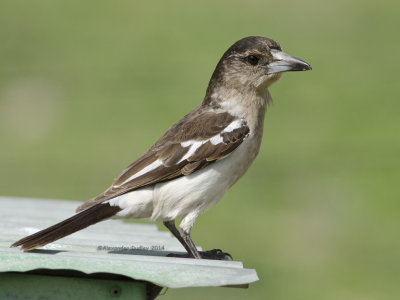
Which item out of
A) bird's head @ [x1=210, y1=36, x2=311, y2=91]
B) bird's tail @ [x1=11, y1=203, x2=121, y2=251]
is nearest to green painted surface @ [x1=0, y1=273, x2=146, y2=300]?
bird's tail @ [x1=11, y1=203, x2=121, y2=251]

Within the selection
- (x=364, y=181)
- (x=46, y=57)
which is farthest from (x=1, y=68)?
(x=364, y=181)

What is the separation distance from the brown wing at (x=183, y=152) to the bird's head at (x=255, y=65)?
1.04 feet

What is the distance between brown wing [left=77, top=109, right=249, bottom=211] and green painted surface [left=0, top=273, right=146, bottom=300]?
962 millimetres

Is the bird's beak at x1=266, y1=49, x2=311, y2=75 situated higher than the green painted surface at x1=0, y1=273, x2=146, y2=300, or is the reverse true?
the bird's beak at x1=266, y1=49, x2=311, y2=75

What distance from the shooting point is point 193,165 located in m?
6.16

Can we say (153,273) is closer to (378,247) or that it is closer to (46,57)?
(378,247)

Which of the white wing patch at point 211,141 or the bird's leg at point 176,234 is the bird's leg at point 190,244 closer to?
the bird's leg at point 176,234

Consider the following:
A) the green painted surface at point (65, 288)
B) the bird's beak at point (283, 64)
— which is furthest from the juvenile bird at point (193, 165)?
the green painted surface at point (65, 288)

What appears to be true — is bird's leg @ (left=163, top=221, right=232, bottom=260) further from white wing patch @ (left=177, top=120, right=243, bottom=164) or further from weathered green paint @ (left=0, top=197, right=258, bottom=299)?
white wing patch @ (left=177, top=120, right=243, bottom=164)

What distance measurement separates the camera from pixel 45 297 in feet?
16.3

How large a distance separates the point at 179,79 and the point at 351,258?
9955mm

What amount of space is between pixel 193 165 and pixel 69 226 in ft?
3.09

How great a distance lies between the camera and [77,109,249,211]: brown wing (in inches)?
238

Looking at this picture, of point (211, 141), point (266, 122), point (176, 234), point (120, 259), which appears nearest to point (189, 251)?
point (176, 234)
